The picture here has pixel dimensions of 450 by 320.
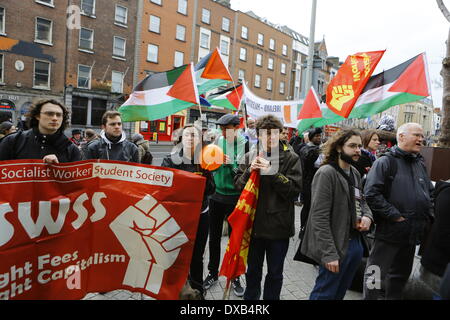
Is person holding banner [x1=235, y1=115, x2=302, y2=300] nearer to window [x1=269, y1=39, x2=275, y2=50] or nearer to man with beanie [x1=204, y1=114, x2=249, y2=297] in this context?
man with beanie [x1=204, y1=114, x2=249, y2=297]

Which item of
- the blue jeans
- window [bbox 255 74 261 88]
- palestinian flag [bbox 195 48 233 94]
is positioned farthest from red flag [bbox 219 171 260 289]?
window [bbox 255 74 261 88]

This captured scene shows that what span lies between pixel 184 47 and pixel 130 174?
31.0 meters

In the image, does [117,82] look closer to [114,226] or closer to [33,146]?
[33,146]

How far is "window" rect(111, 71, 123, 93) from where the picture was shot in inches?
1062

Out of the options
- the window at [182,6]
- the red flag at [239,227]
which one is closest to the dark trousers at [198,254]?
the red flag at [239,227]

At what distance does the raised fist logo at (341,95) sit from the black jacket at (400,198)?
6.27 ft

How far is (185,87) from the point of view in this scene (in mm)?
4312

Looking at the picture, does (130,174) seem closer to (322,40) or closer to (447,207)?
(447,207)

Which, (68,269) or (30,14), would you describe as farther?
(30,14)

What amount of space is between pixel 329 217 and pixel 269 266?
78 cm

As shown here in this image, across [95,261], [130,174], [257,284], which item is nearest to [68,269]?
[95,261]

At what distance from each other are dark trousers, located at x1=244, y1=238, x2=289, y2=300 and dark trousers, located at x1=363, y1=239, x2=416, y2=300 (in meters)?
0.97
